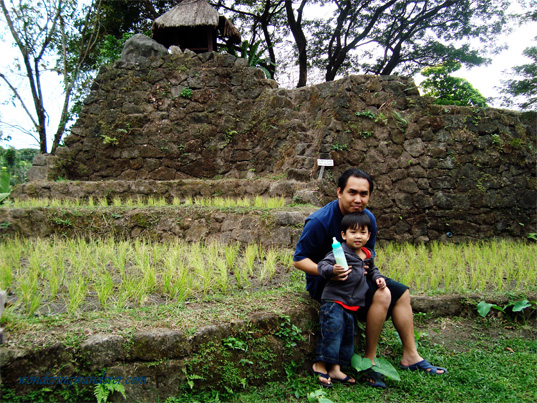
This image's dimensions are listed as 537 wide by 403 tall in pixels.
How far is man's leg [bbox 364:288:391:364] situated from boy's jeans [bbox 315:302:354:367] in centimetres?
14

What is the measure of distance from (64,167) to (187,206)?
3899mm

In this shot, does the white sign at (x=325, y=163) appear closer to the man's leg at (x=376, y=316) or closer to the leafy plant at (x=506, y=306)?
the leafy plant at (x=506, y=306)

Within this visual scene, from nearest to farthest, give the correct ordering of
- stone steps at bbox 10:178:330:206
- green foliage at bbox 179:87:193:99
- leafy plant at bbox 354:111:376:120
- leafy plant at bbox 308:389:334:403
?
1. leafy plant at bbox 308:389:334:403
2. leafy plant at bbox 354:111:376:120
3. stone steps at bbox 10:178:330:206
4. green foliage at bbox 179:87:193:99

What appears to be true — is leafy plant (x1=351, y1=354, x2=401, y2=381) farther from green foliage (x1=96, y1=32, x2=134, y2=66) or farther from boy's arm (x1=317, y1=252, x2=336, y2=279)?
green foliage (x1=96, y1=32, x2=134, y2=66)

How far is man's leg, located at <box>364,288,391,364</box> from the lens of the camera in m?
2.48

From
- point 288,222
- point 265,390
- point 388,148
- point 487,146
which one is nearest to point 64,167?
point 288,222

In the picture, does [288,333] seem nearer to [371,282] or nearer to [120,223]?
[371,282]

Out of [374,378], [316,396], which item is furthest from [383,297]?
[316,396]

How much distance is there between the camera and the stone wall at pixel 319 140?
6.53m

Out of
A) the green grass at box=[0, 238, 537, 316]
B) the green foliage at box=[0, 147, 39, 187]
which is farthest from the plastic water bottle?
the green foliage at box=[0, 147, 39, 187]

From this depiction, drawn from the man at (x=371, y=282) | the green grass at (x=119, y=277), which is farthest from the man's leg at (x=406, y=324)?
the green grass at (x=119, y=277)

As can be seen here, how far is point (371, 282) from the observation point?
2562 mm

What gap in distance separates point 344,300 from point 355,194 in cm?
72

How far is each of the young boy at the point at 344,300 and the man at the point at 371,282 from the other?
0.27 ft
